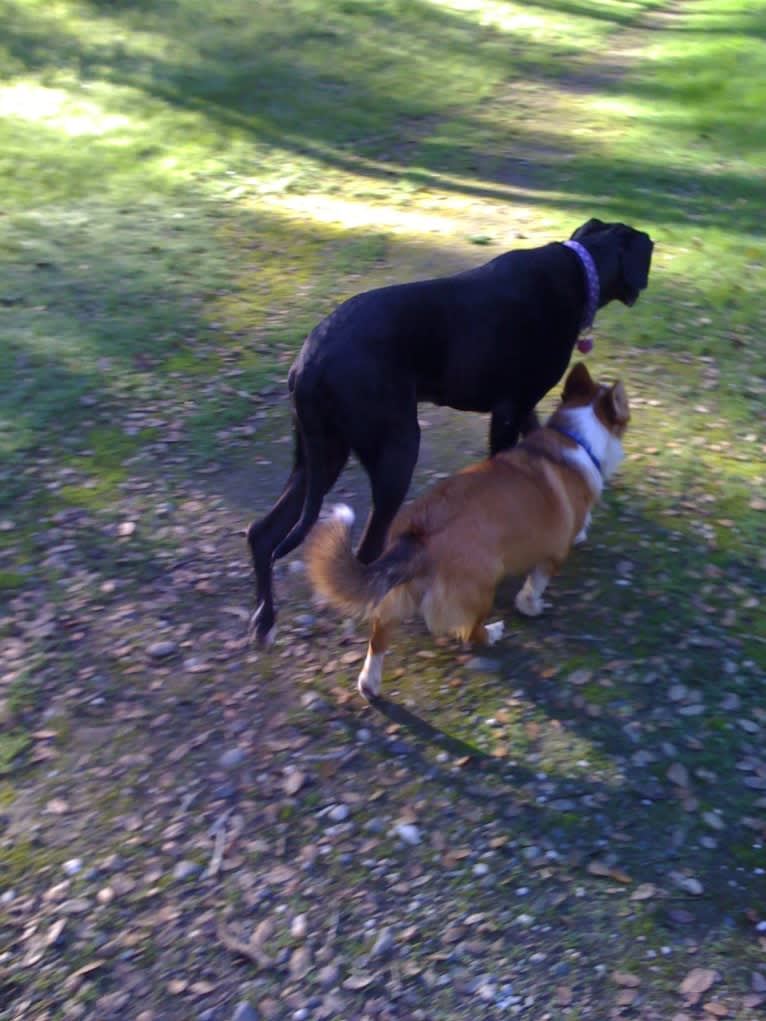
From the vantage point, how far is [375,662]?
459 cm

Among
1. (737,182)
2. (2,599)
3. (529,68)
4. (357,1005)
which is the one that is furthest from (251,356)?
(529,68)

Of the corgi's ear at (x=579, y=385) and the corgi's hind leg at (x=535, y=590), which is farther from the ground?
the corgi's ear at (x=579, y=385)

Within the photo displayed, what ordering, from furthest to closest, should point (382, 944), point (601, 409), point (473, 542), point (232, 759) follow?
point (601, 409), point (473, 542), point (232, 759), point (382, 944)

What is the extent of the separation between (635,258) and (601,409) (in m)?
1.07

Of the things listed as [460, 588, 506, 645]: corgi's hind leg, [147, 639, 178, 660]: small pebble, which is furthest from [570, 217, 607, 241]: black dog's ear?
[147, 639, 178, 660]: small pebble

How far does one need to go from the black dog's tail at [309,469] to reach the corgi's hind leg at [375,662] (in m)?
0.63

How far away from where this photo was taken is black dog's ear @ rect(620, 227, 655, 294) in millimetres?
5750

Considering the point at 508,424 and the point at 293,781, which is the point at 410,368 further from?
the point at 293,781

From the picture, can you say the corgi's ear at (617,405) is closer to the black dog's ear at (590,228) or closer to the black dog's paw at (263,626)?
the black dog's ear at (590,228)

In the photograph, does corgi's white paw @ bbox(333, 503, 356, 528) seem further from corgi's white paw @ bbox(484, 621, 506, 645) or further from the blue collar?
the blue collar

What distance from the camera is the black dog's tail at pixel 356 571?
434 centimetres

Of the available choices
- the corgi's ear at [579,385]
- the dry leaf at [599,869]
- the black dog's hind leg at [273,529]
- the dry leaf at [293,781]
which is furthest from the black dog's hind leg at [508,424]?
the dry leaf at [599,869]

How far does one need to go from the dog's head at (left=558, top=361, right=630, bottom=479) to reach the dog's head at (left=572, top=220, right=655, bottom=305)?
666 millimetres

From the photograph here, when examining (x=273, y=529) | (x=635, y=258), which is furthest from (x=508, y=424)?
(x=273, y=529)
